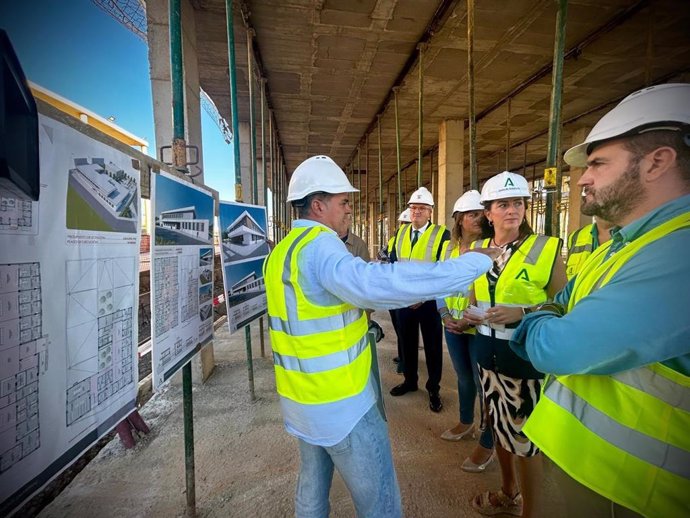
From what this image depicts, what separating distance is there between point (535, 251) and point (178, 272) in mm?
2116

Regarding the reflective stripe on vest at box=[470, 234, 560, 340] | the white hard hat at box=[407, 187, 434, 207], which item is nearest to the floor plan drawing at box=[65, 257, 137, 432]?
the reflective stripe on vest at box=[470, 234, 560, 340]

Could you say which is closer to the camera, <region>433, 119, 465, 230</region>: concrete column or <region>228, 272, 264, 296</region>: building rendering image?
<region>228, 272, 264, 296</region>: building rendering image

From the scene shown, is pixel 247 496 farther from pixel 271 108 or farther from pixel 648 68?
pixel 271 108

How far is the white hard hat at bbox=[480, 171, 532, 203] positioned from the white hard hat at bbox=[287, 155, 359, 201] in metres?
1.17

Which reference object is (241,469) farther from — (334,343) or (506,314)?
(506,314)

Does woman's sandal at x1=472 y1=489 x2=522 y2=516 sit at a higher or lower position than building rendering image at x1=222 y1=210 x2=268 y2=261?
lower

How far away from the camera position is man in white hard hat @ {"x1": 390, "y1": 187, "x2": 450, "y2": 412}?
3496mm

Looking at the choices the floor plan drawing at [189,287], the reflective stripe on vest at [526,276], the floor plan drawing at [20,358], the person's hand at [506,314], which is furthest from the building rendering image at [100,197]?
the reflective stripe on vest at [526,276]

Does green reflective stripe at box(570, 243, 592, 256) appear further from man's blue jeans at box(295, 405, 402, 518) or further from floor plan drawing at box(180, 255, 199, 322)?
floor plan drawing at box(180, 255, 199, 322)

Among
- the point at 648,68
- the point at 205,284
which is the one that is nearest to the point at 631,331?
the point at 205,284

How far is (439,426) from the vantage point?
3.11m

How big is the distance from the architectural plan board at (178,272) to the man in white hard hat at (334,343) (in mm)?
513

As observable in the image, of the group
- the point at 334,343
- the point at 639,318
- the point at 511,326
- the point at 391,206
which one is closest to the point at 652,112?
the point at 639,318

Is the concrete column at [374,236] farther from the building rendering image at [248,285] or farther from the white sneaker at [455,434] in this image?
the building rendering image at [248,285]
